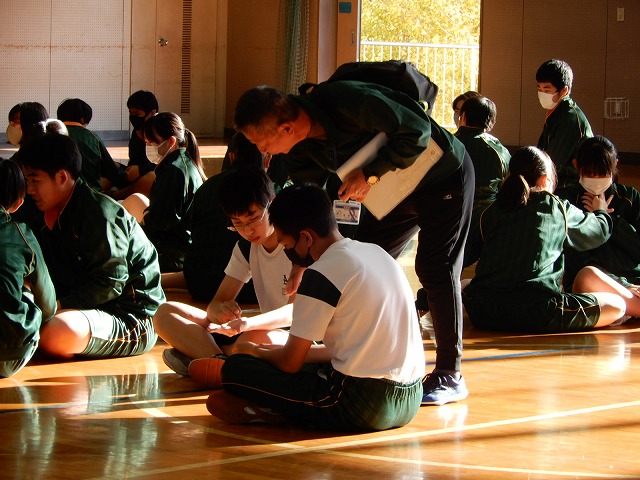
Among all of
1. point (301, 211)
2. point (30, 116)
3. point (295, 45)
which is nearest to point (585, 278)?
point (301, 211)

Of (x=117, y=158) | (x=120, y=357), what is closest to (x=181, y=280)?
(x=120, y=357)

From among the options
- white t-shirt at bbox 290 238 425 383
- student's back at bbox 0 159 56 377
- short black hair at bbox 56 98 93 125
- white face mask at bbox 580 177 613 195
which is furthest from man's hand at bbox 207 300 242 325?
short black hair at bbox 56 98 93 125

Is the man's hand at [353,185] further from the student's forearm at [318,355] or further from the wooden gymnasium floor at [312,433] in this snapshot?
the wooden gymnasium floor at [312,433]

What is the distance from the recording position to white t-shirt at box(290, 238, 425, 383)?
2789 mm

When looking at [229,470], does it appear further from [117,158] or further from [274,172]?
[117,158]

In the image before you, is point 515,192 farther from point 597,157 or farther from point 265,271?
point 265,271

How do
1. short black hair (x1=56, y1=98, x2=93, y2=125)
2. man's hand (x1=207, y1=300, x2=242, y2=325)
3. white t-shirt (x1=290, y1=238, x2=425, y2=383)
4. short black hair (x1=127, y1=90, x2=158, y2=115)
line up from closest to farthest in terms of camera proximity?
white t-shirt (x1=290, y1=238, x2=425, y2=383)
man's hand (x1=207, y1=300, x2=242, y2=325)
short black hair (x1=56, y1=98, x2=93, y2=125)
short black hair (x1=127, y1=90, x2=158, y2=115)

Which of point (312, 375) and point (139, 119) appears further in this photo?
point (139, 119)

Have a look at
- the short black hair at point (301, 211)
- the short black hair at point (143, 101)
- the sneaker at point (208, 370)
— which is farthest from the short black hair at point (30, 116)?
the short black hair at point (301, 211)

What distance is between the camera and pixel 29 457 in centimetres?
269

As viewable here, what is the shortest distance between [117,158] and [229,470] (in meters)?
8.16

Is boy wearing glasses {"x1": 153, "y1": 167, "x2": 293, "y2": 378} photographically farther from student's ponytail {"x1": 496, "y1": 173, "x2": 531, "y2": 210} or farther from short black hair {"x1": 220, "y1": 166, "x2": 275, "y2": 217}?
student's ponytail {"x1": 496, "y1": 173, "x2": 531, "y2": 210}

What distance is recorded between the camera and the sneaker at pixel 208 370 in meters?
3.44

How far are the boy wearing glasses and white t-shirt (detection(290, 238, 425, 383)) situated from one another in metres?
0.57
